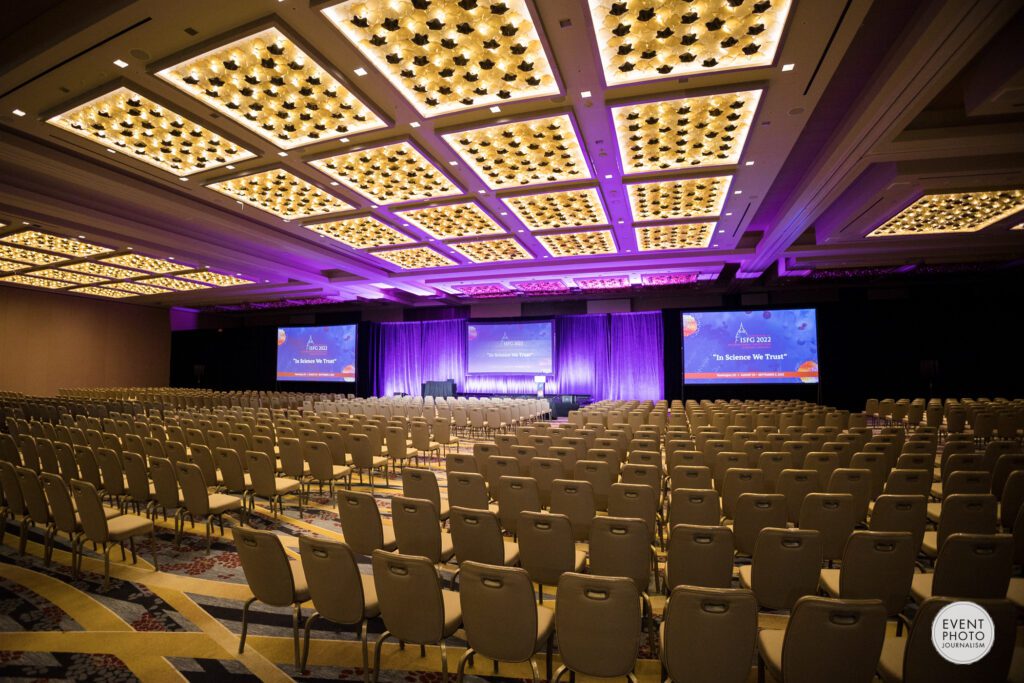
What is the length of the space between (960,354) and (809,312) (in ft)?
15.9

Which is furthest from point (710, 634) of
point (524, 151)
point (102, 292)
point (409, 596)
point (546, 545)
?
point (102, 292)

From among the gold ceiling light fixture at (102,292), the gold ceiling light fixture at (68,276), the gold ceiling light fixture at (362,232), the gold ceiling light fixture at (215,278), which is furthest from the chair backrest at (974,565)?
the gold ceiling light fixture at (102,292)

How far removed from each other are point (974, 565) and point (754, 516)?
3.68 feet

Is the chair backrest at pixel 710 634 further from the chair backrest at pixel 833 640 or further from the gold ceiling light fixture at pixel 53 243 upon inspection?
the gold ceiling light fixture at pixel 53 243

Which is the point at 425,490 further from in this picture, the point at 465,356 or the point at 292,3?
the point at 465,356

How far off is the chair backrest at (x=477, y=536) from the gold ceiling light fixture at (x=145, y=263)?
13.6 meters

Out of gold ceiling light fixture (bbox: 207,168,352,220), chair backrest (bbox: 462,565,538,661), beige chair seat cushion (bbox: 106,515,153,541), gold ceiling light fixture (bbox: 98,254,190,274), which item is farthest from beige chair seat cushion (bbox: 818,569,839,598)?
gold ceiling light fixture (bbox: 98,254,190,274)

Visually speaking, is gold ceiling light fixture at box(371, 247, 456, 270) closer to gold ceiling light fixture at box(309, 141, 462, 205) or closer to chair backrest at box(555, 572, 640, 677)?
gold ceiling light fixture at box(309, 141, 462, 205)

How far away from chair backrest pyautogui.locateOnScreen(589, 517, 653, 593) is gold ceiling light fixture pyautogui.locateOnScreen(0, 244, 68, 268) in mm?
16048

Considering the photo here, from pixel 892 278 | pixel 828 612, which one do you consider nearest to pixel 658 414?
pixel 828 612

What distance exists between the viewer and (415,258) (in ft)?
44.9

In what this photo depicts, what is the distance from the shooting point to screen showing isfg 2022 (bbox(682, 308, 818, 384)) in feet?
50.9

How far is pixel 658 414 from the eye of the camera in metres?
10.7

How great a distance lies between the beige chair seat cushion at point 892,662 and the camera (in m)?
1.95
